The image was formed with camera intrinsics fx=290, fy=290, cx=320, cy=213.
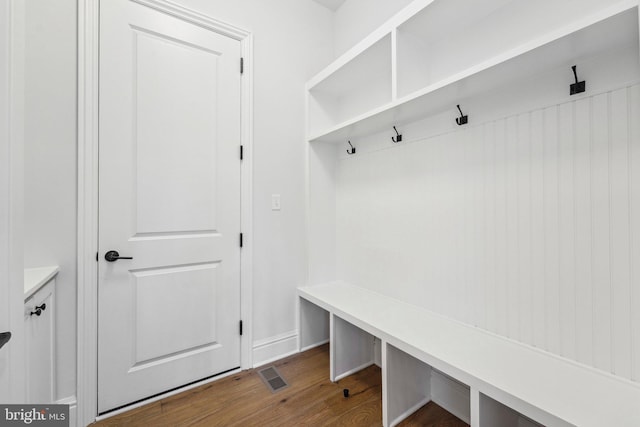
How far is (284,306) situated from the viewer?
2.31 meters

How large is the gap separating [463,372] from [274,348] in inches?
57.8

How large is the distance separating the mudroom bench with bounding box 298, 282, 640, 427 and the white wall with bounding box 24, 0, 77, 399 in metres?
1.45

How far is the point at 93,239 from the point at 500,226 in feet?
7.14

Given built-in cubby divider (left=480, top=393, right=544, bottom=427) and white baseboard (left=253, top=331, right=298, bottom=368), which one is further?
white baseboard (left=253, top=331, right=298, bottom=368)

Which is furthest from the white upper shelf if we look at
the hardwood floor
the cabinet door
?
the cabinet door

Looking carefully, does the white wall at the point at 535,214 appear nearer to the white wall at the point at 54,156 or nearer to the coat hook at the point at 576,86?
the coat hook at the point at 576,86

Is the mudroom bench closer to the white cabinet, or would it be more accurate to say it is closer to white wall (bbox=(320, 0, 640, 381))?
white wall (bbox=(320, 0, 640, 381))

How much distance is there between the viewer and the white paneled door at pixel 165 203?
1.67 m

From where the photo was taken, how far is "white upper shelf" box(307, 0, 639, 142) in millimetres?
1009

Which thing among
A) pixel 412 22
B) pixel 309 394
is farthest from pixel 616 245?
pixel 309 394

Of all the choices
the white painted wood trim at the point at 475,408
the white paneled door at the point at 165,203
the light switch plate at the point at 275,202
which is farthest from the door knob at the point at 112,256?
the white painted wood trim at the point at 475,408

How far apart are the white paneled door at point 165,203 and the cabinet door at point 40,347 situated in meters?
0.21

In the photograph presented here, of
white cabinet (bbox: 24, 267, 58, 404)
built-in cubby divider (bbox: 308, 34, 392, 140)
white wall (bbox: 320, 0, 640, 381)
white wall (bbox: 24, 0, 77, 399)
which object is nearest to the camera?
white wall (bbox: 320, 0, 640, 381)

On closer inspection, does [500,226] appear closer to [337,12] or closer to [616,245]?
[616,245]
